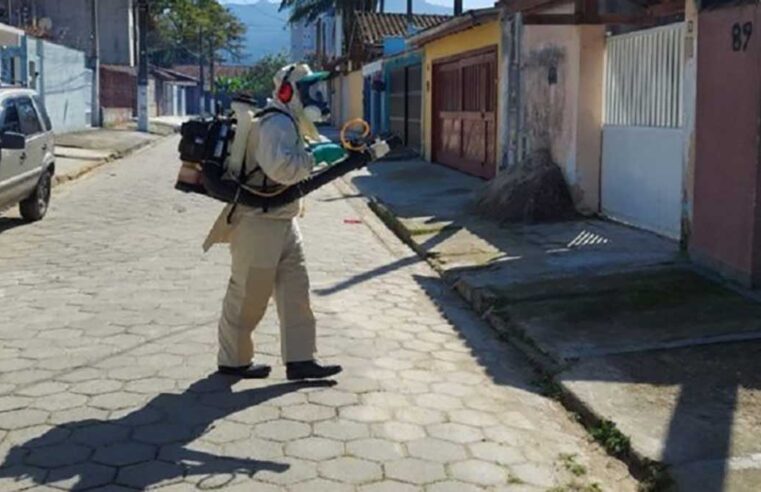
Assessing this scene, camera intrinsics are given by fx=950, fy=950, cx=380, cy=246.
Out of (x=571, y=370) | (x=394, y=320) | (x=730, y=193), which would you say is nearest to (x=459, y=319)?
(x=394, y=320)

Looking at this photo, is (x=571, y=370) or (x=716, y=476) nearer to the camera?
(x=716, y=476)

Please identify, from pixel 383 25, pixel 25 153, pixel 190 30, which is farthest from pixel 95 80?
pixel 190 30

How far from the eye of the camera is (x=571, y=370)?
5305 millimetres

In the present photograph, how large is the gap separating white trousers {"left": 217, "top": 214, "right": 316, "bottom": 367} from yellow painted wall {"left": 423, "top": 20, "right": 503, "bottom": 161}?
9673mm

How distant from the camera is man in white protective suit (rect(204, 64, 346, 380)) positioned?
15.7 feet

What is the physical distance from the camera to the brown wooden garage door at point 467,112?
1600cm

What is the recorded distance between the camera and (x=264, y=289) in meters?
5.03

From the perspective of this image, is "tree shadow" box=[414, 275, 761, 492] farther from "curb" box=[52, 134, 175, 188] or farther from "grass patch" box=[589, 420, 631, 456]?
"curb" box=[52, 134, 175, 188]

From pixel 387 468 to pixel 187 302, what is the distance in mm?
3515

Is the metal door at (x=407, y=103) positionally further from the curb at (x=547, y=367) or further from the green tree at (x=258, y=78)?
the green tree at (x=258, y=78)

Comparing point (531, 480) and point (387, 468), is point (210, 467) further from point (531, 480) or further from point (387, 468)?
point (531, 480)

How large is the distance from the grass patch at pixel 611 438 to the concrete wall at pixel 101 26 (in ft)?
147

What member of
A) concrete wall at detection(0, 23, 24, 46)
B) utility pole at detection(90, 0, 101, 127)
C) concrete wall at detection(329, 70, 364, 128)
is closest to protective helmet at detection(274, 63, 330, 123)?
concrete wall at detection(0, 23, 24, 46)

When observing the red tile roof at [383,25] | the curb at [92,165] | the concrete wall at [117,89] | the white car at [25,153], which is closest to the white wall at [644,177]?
the white car at [25,153]
